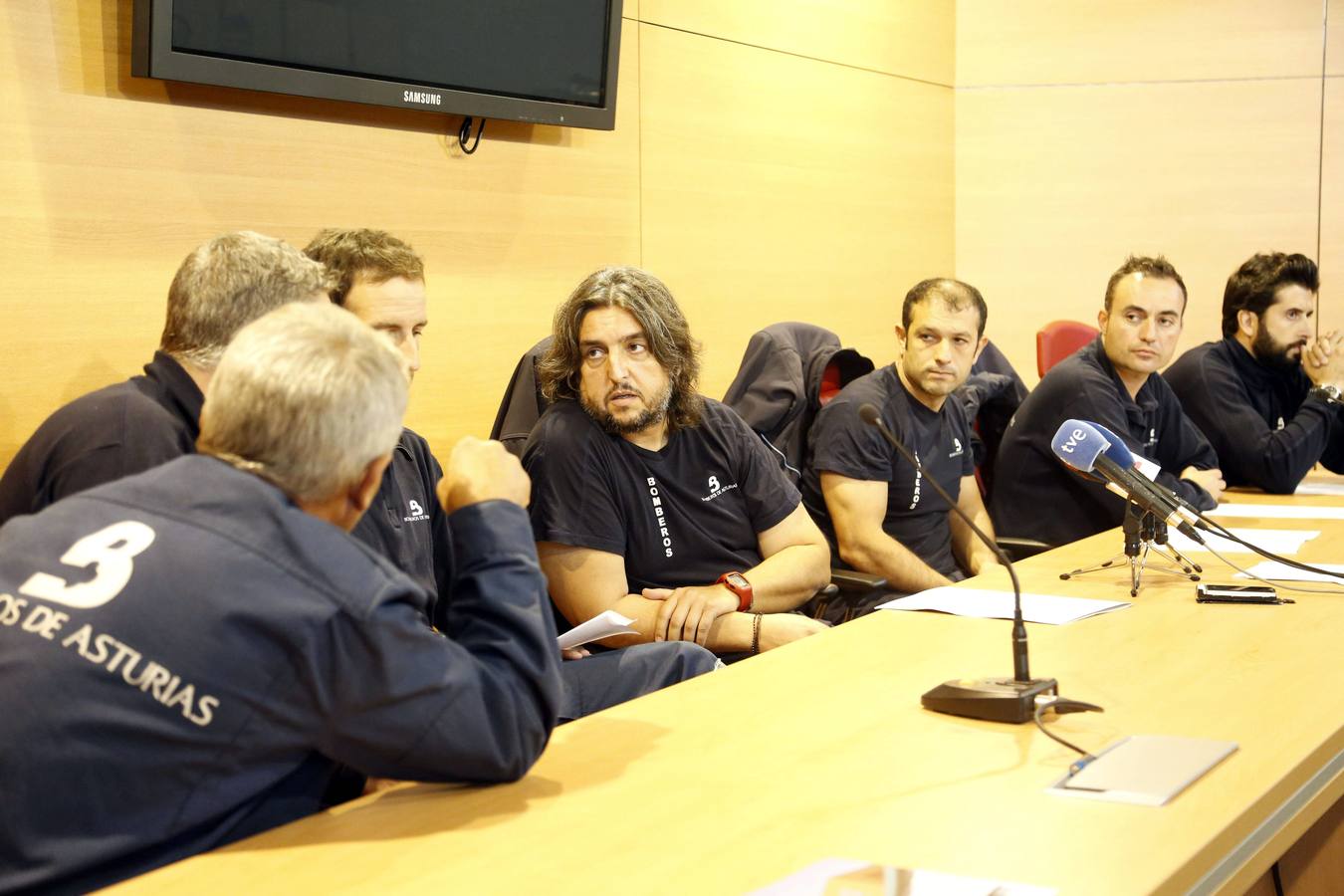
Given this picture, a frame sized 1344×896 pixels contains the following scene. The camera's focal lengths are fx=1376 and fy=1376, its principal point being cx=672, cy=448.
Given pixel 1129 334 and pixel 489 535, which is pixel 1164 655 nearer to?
pixel 489 535

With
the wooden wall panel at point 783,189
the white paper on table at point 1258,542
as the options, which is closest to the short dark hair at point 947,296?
the white paper on table at point 1258,542

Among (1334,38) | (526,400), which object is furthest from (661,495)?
(1334,38)

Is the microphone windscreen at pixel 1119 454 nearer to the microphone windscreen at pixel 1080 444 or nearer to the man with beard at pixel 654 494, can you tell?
the microphone windscreen at pixel 1080 444

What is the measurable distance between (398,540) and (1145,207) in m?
4.91

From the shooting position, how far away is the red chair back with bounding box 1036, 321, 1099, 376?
4.82 metres

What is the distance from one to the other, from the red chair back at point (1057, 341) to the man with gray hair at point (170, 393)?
3064mm

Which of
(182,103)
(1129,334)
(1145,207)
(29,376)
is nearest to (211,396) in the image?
(29,376)

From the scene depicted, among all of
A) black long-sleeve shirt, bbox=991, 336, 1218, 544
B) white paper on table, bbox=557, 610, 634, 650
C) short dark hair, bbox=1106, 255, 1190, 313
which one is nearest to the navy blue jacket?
white paper on table, bbox=557, 610, 634, 650

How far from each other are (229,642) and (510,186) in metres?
2.97

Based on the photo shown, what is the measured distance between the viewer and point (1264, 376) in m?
4.61

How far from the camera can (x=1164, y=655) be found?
214 centimetres

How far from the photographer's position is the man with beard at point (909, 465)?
351 cm

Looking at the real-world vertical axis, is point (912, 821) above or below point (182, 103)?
below

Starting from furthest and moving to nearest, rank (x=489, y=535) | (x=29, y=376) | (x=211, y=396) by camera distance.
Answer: (x=29, y=376), (x=489, y=535), (x=211, y=396)
